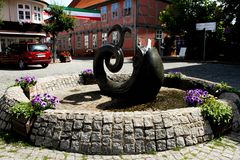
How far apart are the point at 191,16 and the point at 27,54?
14.8m

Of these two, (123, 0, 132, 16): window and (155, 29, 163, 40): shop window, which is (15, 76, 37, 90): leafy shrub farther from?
(155, 29, 163, 40): shop window

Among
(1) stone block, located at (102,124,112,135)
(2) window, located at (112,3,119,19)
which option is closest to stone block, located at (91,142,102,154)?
(1) stone block, located at (102,124,112,135)

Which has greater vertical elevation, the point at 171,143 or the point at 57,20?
the point at 57,20

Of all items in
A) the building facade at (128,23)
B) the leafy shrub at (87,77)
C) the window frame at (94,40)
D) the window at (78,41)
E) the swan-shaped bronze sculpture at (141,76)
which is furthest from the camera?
the window at (78,41)

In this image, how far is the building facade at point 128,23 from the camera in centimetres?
2708

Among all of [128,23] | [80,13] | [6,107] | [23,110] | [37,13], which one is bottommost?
[6,107]

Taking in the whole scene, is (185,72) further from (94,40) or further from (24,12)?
(94,40)

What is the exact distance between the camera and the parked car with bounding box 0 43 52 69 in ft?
54.2

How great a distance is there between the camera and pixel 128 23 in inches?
1094

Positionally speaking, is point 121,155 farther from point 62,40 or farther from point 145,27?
point 62,40

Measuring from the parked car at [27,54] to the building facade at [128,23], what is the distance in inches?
295

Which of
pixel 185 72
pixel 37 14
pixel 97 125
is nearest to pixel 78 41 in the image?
pixel 37 14

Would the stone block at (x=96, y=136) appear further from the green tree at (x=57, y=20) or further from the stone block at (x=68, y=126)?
the green tree at (x=57, y=20)

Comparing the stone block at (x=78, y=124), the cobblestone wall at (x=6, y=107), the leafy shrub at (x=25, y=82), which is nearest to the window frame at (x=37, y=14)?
the leafy shrub at (x=25, y=82)
